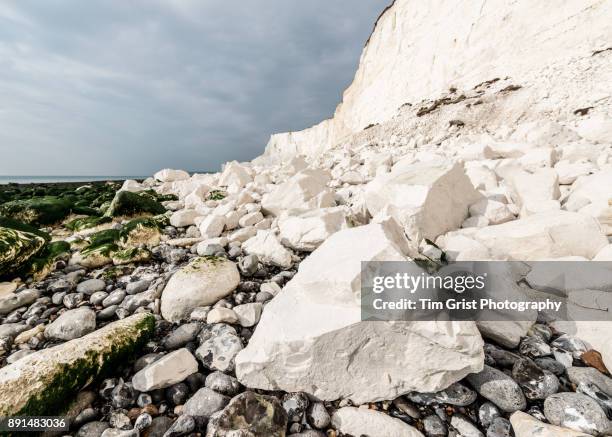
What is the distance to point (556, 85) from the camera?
10.9 meters

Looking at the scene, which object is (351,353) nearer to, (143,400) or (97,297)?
(143,400)

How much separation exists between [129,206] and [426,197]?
6657mm

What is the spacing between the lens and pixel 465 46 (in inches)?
621

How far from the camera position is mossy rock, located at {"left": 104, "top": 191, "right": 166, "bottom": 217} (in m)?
6.38

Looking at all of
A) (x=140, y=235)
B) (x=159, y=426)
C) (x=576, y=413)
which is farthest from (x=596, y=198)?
(x=140, y=235)

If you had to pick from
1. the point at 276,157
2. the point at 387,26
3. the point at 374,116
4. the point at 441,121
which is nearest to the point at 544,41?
the point at 441,121

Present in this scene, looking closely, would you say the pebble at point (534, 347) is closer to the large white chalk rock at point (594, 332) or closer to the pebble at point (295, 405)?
the large white chalk rock at point (594, 332)

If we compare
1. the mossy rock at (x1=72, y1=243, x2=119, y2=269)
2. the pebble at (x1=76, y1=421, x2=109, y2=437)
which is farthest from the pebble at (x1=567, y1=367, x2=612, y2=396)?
the mossy rock at (x1=72, y1=243, x2=119, y2=269)

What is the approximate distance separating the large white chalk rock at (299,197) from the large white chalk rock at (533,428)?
3.84m

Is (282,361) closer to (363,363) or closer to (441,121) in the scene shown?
(363,363)

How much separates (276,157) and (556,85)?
45.7 m

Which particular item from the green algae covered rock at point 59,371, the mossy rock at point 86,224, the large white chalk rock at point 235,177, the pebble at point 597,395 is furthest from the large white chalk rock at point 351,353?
the large white chalk rock at point 235,177

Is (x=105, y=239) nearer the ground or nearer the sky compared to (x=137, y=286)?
nearer the sky

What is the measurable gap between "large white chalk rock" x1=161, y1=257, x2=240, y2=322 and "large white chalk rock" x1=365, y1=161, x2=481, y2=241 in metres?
2.18
